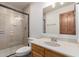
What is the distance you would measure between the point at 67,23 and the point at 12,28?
180cm

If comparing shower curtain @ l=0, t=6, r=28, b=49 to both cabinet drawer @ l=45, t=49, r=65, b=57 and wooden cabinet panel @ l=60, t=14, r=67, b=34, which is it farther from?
cabinet drawer @ l=45, t=49, r=65, b=57

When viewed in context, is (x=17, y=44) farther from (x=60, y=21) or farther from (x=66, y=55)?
(x=66, y=55)

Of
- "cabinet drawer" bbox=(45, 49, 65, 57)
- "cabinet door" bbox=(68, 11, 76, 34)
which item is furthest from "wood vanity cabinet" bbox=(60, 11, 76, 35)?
"cabinet drawer" bbox=(45, 49, 65, 57)

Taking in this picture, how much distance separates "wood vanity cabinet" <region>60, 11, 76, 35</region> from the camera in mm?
1665

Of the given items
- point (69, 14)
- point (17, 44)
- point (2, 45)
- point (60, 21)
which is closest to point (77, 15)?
point (69, 14)

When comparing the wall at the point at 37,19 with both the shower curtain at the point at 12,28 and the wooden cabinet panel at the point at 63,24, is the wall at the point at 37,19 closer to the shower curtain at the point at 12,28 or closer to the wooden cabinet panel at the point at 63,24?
the shower curtain at the point at 12,28

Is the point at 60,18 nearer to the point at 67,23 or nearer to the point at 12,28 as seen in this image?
the point at 67,23

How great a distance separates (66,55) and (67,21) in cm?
94

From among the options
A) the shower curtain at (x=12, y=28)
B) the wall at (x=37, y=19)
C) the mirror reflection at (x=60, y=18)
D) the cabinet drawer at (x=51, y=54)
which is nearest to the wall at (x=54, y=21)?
the mirror reflection at (x=60, y=18)

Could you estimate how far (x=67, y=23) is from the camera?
5.79ft

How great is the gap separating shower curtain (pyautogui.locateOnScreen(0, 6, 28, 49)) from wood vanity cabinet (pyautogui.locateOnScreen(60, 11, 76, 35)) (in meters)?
1.35

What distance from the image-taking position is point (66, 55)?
101 cm

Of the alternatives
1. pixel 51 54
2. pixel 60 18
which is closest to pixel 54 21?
pixel 60 18

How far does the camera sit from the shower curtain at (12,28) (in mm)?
2758
